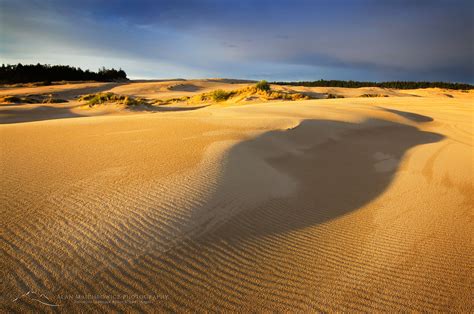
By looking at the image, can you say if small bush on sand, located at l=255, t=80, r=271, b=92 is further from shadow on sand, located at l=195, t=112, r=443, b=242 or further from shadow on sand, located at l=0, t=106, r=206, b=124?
shadow on sand, located at l=195, t=112, r=443, b=242

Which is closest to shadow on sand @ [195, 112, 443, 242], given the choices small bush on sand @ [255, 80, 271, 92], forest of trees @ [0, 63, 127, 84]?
small bush on sand @ [255, 80, 271, 92]

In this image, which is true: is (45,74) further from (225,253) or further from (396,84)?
(396,84)

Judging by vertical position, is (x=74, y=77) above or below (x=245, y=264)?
above

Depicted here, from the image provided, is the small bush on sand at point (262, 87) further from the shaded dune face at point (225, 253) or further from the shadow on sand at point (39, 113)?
the shaded dune face at point (225, 253)

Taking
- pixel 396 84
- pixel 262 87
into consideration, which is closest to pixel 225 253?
pixel 262 87

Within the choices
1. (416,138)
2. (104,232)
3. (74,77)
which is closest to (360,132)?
(416,138)

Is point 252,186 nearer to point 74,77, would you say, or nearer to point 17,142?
point 17,142

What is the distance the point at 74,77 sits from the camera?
1515 inches

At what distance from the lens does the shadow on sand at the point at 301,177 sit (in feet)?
9.35

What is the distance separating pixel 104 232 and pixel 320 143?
4921 mm

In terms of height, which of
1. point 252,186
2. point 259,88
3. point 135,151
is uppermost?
point 259,88

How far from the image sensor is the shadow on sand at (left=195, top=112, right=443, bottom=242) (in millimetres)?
2850

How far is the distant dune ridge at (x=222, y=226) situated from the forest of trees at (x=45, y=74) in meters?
35.5

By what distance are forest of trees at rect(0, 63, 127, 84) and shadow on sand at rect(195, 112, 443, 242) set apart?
35.3 m
